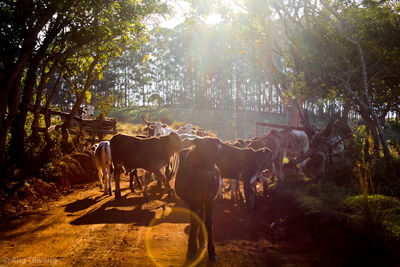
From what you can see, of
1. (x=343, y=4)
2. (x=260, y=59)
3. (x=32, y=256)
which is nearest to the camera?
(x=32, y=256)

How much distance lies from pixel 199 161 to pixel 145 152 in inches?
181

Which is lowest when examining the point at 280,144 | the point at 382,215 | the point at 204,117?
the point at 382,215

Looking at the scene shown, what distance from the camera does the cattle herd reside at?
4848 mm

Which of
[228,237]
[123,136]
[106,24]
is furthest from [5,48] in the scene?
[228,237]

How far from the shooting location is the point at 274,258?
500 centimetres

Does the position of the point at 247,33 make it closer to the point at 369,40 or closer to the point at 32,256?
the point at 369,40

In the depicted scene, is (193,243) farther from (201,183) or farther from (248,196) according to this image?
(248,196)

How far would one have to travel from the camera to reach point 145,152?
9.11 metres

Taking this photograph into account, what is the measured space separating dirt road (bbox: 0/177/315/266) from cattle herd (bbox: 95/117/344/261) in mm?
620

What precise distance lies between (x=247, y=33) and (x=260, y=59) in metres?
2.85

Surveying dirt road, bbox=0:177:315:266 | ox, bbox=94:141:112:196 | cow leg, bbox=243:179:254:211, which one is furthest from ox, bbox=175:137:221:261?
ox, bbox=94:141:112:196

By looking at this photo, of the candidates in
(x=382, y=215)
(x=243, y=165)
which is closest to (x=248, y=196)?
(x=243, y=165)

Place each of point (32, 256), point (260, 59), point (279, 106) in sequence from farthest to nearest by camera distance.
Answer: point (279, 106) → point (260, 59) → point (32, 256)

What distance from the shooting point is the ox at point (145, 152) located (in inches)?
354
